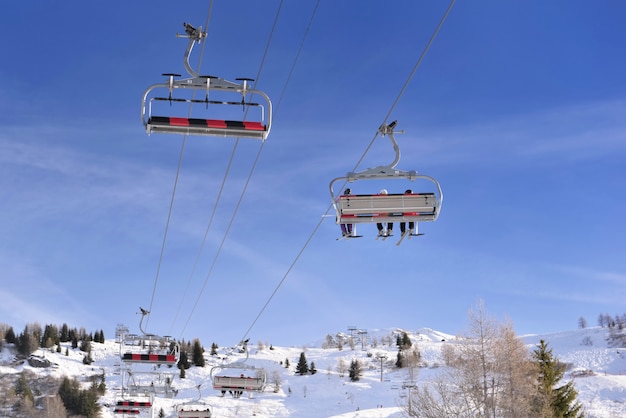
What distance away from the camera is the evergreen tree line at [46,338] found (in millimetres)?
133413

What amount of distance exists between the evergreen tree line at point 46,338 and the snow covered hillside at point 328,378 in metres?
2.69

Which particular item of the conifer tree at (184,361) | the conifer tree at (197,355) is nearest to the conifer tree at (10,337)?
the conifer tree at (197,355)

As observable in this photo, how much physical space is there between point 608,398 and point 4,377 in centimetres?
9072

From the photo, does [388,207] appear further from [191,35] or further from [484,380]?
[484,380]

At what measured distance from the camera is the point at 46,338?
13775cm

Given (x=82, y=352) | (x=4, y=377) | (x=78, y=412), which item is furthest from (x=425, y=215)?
(x=82, y=352)

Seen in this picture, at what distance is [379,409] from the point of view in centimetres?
8269

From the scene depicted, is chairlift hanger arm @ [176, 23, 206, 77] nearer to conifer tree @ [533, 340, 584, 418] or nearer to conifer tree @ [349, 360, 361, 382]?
conifer tree @ [533, 340, 584, 418]

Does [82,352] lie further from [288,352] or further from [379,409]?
[379,409]

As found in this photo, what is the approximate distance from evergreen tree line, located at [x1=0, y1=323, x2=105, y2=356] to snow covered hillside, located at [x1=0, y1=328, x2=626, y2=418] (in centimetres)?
269

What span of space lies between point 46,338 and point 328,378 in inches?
2252

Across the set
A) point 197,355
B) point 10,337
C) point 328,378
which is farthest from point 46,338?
point 328,378

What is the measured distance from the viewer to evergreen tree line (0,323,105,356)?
133413 mm

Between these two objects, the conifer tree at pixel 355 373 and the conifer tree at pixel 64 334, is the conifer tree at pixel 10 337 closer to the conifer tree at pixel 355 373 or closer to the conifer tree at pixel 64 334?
the conifer tree at pixel 64 334
